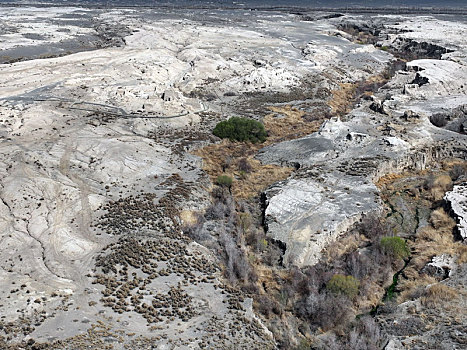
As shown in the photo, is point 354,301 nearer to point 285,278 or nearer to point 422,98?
point 285,278

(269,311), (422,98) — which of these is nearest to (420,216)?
(269,311)

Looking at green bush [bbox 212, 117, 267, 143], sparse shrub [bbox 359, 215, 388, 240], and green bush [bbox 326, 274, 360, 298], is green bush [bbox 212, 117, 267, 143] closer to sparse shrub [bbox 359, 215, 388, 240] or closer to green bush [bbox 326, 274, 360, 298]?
sparse shrub [bbox 359, 215, 388, 240]

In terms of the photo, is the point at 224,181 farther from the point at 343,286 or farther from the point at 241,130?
the point at 343,286

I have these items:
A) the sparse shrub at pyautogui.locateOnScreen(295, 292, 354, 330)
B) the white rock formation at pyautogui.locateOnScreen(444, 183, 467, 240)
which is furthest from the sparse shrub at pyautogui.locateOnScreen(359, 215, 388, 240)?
the sparse shrub at pyautogui.locateOnScreen(295, 292, 354, 330)

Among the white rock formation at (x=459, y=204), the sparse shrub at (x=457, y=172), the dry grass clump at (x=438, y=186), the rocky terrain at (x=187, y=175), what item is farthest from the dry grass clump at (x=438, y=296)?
the sparse shrub at (x=457, y=172)

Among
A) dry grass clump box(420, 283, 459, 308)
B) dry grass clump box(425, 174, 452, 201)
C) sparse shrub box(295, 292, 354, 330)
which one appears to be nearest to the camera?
dry grass clump box(420, 283, 459, 308)

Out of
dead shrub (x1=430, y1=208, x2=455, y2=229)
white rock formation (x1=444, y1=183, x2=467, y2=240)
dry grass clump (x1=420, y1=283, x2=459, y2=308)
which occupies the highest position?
white rock formation (x1=444, y1=183, x2=467, y2=240)
